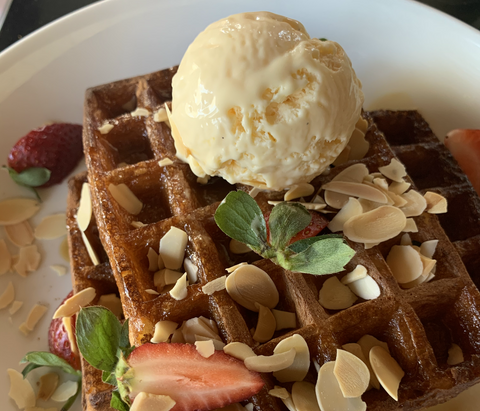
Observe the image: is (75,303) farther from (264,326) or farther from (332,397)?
(332,397)

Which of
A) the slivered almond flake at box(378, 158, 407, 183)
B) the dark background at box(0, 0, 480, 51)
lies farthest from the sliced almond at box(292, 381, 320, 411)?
the dark background at box(0, 0, 480, 51)

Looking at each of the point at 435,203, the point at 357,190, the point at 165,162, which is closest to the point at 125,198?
the point at 165,162

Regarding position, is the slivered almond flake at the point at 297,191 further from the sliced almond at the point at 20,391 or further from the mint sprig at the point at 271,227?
Answer: the sliced almond at the point at 20,391

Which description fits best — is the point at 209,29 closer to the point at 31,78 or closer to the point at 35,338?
the point at 31,78

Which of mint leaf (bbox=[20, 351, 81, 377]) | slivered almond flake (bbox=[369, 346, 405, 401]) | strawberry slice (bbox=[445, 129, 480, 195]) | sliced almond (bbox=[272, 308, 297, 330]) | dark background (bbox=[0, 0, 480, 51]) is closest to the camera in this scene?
slivered almond flake (bbox=[369, 346, 405, 401])

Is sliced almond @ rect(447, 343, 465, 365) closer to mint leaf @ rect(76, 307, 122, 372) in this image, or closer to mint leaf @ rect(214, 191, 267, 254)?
mint leaf @ rect(214, 191, 267, 254)

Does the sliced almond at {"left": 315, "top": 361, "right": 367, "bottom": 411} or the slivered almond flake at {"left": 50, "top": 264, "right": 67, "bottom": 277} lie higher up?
the sliced almond at {"left": 315, "top": 361, "right": 367, "bottom": 411}

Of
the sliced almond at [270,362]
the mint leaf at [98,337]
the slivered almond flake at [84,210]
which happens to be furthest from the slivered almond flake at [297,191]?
the slivered almond flake at [84,210]
